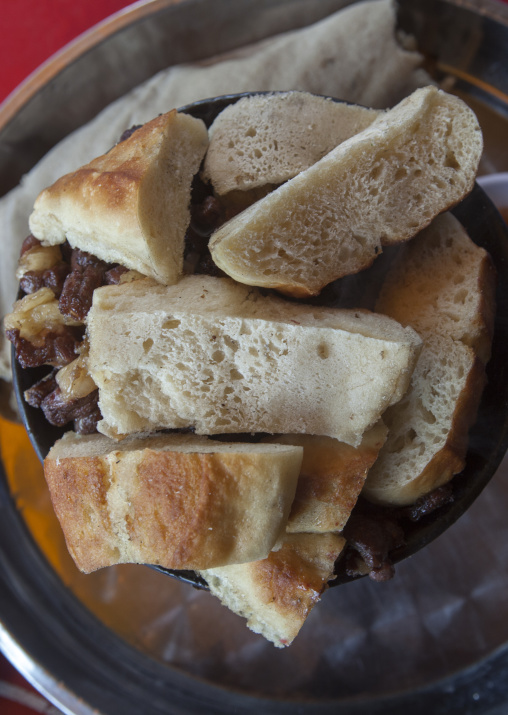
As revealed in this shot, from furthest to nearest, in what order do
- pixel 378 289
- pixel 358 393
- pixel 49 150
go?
pixel 49 150 < pixel 378 289 < pixel 358 393

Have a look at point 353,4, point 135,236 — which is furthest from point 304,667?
point 353,4

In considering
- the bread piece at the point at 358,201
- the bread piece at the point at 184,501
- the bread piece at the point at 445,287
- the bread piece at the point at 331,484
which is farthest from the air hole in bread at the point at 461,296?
the bread piece at the point at 184,501

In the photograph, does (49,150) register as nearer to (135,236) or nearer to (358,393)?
(135,236)

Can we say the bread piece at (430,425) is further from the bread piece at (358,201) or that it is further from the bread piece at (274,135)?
the bread piece at (274,135)

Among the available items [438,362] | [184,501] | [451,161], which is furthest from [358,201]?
[184,501]

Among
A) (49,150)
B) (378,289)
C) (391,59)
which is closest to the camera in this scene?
(378,289)

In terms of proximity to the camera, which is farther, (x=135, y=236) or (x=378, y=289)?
(x=378, y=289)

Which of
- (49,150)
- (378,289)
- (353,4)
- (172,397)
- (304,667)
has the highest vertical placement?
(49,150)
